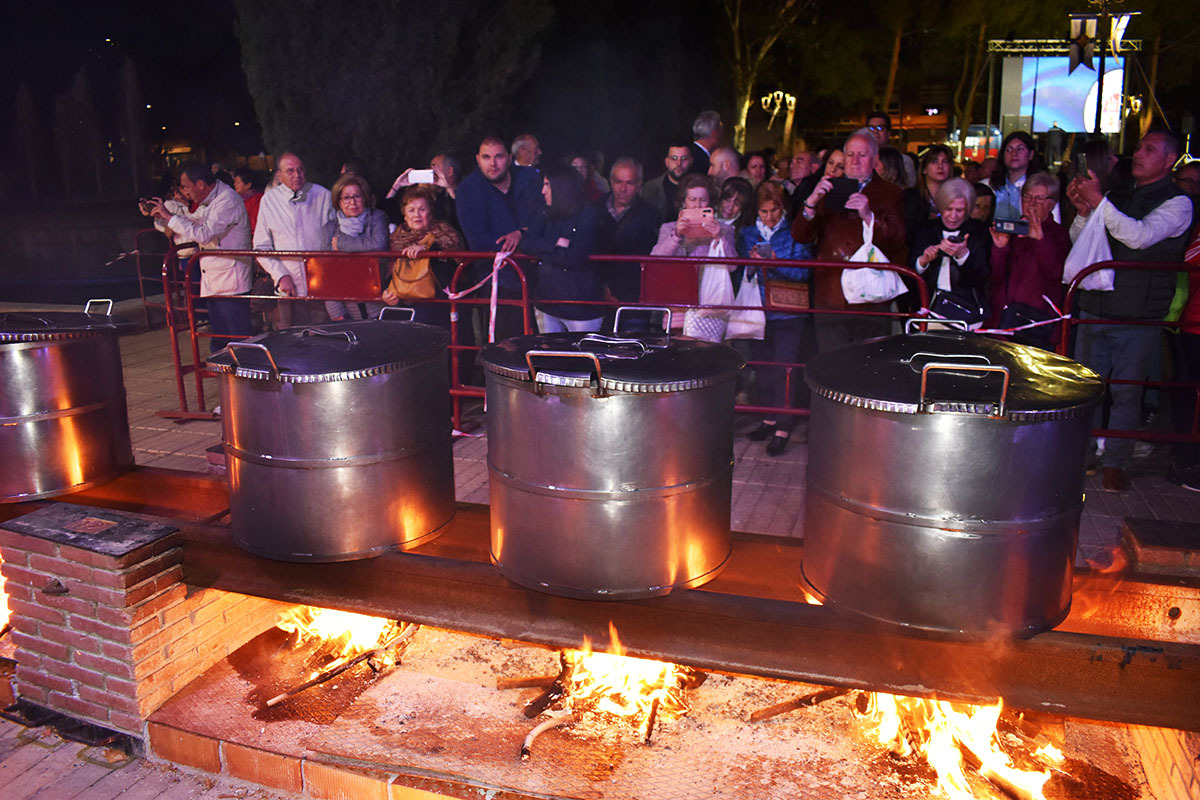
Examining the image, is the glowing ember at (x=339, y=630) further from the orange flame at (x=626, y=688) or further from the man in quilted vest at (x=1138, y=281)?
the man in quilted vest at (x=1138, y=281)

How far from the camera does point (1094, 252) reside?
20.0ft

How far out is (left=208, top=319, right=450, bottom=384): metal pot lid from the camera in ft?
11.3

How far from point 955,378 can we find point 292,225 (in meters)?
6.11

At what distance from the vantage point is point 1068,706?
2.94 metres

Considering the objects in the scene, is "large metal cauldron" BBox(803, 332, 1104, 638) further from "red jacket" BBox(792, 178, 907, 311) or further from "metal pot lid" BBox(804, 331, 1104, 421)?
"red jacket" BBox(792, 178, 907, 311)

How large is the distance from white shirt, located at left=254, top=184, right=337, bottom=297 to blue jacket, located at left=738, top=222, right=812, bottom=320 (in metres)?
3.38

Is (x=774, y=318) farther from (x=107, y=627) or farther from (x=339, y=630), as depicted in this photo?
(x=107, y=627)

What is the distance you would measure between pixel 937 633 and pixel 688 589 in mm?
829

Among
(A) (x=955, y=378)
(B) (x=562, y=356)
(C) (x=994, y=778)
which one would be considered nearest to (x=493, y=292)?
(B) (x=562, y=356)

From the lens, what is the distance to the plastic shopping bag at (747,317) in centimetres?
684

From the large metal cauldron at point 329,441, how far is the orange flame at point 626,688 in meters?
0.88

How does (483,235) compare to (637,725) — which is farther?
(483,235)

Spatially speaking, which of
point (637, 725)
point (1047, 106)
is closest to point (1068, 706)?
point (637, 725)

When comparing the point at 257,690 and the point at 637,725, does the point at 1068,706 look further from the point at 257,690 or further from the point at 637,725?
the point at 257,690
